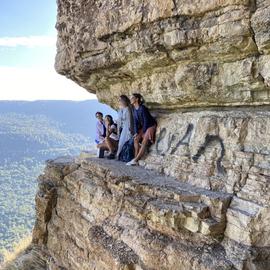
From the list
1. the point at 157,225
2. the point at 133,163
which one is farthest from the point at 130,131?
the point at 157,225

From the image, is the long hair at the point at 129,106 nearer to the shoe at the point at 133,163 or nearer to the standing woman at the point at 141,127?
the standing woman at the point at 141,127

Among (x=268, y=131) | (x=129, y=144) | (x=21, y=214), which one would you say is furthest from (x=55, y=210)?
(x=21, y=214)

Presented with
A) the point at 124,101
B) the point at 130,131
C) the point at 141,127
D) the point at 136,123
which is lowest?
the point at 130,131

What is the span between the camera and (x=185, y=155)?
8.33 metres

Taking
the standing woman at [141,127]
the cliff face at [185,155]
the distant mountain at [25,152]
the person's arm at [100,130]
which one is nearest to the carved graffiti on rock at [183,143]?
the cliff face at [185,155]

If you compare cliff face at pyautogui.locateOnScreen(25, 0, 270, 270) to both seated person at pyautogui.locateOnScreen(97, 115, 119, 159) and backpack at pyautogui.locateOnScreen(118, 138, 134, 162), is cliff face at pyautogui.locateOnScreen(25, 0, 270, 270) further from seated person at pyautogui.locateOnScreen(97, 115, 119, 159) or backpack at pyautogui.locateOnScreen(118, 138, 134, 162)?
seated person at pyautogui.locateOnScreen(97, 115, 119, 159)

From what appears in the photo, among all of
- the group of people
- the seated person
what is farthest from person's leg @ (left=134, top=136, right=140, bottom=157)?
the seated person

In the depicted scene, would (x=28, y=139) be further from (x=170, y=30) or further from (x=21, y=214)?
(x=170, y=30)

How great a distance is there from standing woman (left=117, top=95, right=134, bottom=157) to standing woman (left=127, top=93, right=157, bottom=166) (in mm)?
308

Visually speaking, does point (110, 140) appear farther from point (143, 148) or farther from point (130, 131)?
point (143, 148)

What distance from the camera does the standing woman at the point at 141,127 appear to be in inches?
400

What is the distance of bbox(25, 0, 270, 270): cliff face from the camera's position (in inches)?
248

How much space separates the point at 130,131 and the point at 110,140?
174 centimetres

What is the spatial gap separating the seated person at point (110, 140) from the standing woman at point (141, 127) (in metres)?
1.84
